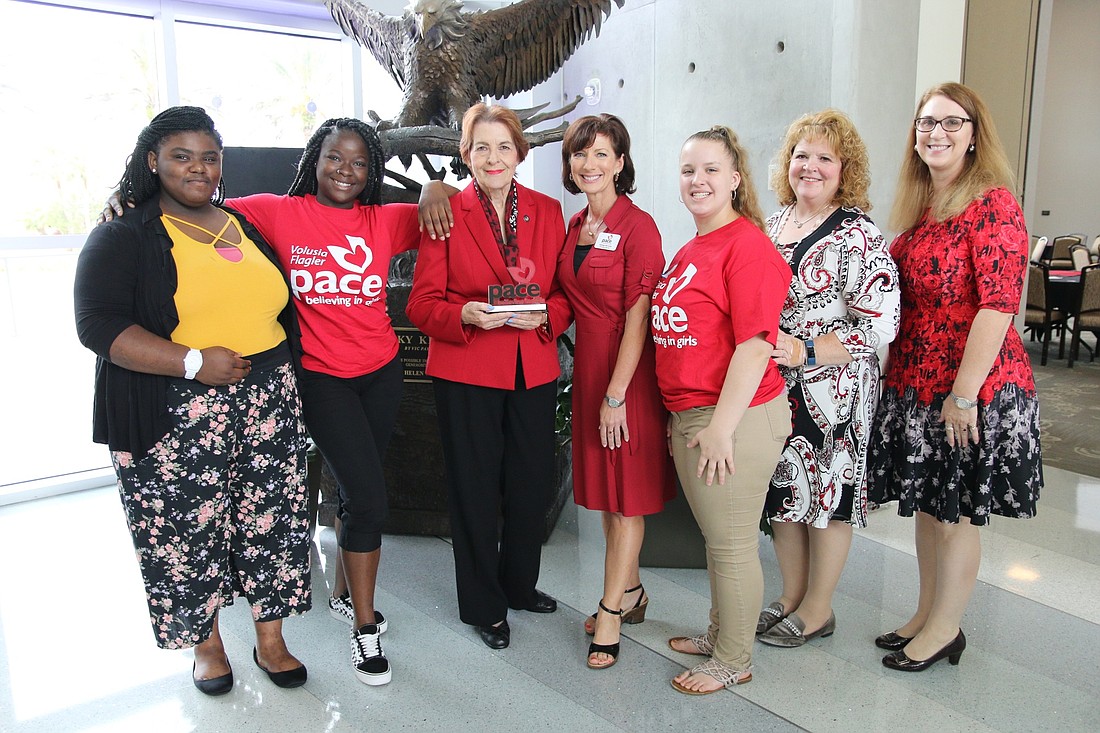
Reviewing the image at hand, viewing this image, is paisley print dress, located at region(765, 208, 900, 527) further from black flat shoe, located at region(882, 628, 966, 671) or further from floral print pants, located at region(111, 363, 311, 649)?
floral print pants, located at region(111, 363, 311, 649)

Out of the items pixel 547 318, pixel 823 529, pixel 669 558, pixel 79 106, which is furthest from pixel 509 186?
pixel 79 106

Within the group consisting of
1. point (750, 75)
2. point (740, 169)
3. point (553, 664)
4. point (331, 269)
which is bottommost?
point (553, 664)

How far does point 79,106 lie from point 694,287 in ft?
11.8

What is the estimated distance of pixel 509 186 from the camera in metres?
2.29

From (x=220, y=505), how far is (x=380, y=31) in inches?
101

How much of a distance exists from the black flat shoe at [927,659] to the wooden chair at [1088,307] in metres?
4.96

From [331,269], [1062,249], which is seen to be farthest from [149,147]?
[1062,249]

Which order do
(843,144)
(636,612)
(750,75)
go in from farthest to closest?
(750,75), (636,612), (843,144)

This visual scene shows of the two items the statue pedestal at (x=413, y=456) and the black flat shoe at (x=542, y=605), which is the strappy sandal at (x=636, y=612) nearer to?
the black flat shoe at (x=542, y=605)

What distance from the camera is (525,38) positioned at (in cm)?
375

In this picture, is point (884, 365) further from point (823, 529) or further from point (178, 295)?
point (178, 295)

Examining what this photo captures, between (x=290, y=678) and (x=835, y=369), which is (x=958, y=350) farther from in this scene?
(x=290, y=678)

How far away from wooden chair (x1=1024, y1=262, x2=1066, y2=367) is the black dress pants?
5.44 m

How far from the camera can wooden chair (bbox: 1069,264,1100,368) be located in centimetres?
617
